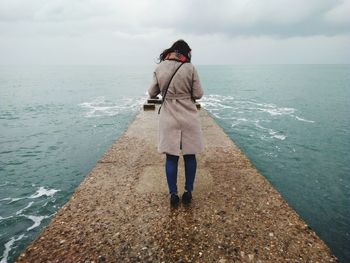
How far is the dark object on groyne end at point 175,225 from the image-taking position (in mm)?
3236

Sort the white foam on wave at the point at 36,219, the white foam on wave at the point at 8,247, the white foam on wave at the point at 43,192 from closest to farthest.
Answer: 1. the white foam on wave at the point at 8,247
2. the white foam on wave at the point at 36,219
3. the white foam on wave at the point at 43,192

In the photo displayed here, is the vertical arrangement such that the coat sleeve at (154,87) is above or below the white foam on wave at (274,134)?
above

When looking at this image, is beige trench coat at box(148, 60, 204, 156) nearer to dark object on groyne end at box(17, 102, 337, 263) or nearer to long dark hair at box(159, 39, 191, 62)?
long dark hair at box(159, 39, 191, 62)

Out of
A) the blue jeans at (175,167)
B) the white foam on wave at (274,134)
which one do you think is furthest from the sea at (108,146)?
the blue jeans at (175,167)

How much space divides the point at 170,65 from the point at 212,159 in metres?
A: 3.48

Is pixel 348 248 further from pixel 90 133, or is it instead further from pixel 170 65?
pixel 90 133

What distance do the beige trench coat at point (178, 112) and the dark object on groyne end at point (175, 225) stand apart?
109 cm

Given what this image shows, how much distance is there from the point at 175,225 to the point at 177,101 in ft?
5.84

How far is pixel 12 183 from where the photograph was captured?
35.4 ft

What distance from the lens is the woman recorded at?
11.8ft

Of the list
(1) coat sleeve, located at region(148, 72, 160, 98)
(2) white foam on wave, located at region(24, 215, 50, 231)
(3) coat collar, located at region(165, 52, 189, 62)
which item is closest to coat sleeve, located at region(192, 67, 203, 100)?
(3) coat collar, located at region(165, 52, 189, 62)

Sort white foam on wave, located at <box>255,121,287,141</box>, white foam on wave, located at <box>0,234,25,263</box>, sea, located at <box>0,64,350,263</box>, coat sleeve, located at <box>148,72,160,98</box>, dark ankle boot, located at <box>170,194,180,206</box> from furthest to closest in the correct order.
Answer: white foam on wave, located at <box>255,121,287,141</box> → sea, located at <box>0,64,350,263</box> → white foam on wave, located at <box>0,234,25,263</box> → dark ankle boot, located at <box>170,194,180,206</box> → coat sleeve, located at <box>148,72,160,98</box>

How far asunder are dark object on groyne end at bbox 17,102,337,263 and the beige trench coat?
3.59ft

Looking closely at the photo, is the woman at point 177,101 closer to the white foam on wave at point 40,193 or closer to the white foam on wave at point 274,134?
the white foam on wave at point 40,193
